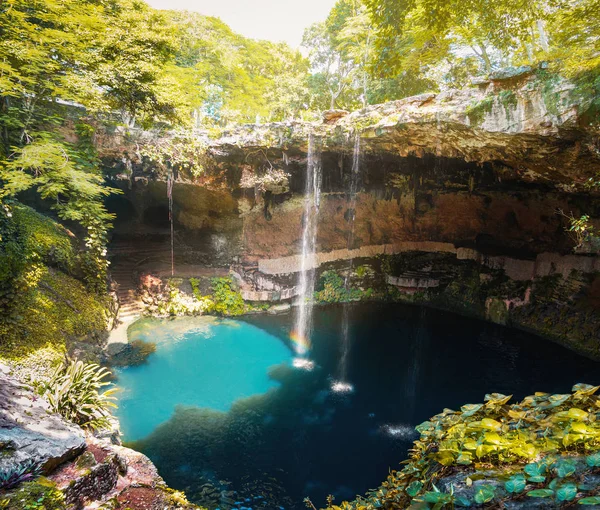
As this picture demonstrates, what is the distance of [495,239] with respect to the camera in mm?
14570

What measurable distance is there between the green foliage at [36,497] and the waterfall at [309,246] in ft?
32.4

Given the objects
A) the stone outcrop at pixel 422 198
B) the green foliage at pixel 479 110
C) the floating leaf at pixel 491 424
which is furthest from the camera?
the stone outcrop at pixel 422 198

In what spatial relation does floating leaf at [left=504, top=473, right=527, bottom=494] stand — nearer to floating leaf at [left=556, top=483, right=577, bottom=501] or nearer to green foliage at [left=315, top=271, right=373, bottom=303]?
floating leaf at [left=556, top=483, right=577, bottom=501]

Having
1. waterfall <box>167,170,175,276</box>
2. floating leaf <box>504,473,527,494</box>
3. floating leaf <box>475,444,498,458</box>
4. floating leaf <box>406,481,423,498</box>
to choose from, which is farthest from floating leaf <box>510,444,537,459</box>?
waterfall <box>167,170,175,276</box>

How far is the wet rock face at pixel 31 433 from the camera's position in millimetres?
3449

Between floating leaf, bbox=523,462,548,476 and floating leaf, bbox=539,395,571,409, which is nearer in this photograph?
floating leaf, bbox=523,462,548,476

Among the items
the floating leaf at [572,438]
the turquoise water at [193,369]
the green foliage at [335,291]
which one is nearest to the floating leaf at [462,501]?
the floating leaf at [572,438]

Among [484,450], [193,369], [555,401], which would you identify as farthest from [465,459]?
[193,369]

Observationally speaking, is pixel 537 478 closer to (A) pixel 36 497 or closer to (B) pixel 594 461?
(B) pixel 594 461

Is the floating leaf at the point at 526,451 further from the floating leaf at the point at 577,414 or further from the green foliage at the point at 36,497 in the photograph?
the green foliage at the point at 36,497

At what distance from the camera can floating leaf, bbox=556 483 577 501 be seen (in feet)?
5.87

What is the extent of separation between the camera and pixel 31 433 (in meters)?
3.83

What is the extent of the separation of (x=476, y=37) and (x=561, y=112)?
19.9ft

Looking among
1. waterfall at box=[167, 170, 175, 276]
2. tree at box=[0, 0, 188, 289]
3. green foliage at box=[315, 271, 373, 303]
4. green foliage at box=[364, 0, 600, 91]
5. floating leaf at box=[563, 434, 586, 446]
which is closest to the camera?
floating leaf at box=[563, 434, 586, 446]
